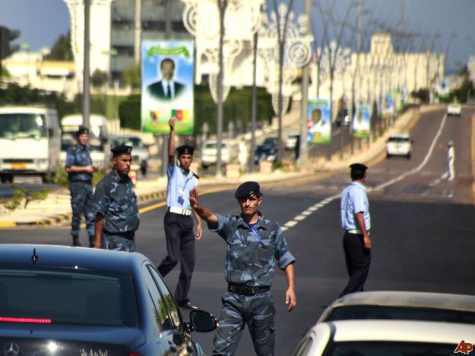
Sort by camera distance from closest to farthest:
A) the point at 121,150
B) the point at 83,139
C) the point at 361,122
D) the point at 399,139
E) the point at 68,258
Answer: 1. the point at 68,258
2. the point at 121,150
3. the point at 83,139
4. the point at 361,122
5. the point at 399,139

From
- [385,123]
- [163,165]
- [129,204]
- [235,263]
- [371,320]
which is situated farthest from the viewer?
[385,123]

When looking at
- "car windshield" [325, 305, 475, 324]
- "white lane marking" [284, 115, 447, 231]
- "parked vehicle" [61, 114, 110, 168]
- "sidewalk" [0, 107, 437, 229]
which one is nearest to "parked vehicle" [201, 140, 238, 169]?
"sidewalk" [0, 107, 437, 229]

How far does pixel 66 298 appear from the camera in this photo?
8.53 m

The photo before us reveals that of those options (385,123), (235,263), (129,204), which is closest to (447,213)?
(129,204)

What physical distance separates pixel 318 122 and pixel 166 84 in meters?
39.8

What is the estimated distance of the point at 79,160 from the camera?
26656 millimetres

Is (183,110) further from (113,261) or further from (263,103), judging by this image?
(263,103)

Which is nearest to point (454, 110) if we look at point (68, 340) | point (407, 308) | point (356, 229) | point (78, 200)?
point (78, 200)

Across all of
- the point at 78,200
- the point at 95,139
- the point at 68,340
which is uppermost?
the point at 68,340

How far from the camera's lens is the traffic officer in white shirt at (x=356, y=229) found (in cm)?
1891

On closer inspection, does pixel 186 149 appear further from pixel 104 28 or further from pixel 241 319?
pixel 104 28

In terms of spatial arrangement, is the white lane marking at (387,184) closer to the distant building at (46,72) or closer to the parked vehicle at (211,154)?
the parked vehicle at (211,154)

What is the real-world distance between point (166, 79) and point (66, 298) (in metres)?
46.4

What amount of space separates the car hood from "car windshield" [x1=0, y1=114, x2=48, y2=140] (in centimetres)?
4855
